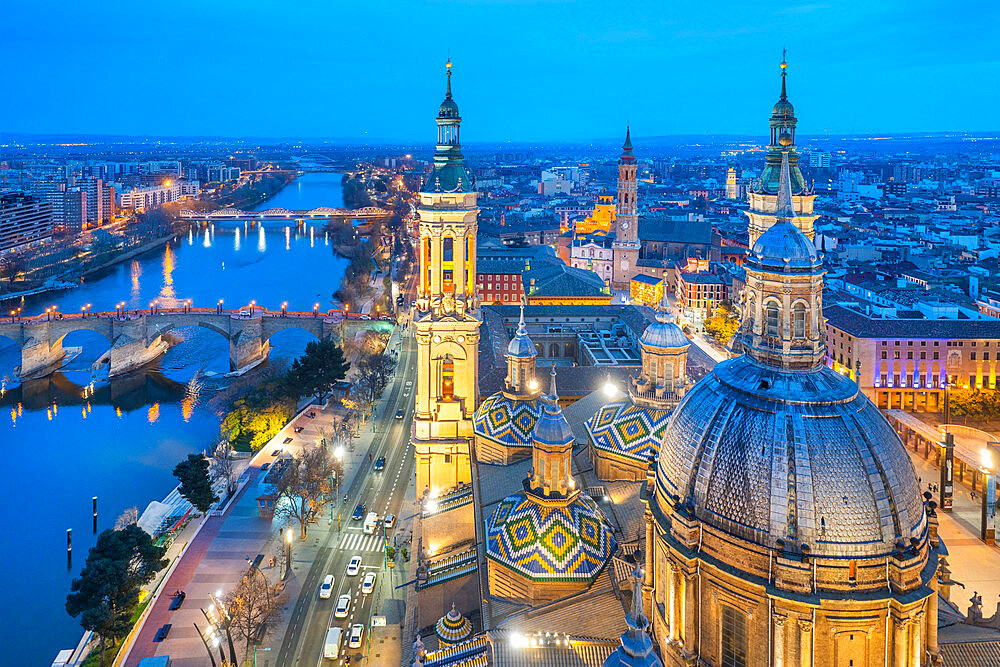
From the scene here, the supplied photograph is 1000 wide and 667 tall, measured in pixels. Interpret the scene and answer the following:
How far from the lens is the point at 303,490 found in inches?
1009

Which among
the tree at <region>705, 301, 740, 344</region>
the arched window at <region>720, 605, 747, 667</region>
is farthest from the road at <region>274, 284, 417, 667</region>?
the tree at <region>705, 301, 740, 344</region>

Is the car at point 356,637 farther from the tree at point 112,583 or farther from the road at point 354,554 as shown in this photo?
the tree at point 112,583

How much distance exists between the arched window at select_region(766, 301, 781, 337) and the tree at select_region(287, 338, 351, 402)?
97.5 feet

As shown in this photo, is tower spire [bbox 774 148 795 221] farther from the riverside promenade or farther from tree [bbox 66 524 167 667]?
tree [bbox 66 524 167 667]

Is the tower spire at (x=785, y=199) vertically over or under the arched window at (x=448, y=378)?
over

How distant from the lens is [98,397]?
46.2 meters

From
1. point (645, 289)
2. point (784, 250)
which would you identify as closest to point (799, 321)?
A: point (784, 250)

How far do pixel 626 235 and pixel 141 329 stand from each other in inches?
1427

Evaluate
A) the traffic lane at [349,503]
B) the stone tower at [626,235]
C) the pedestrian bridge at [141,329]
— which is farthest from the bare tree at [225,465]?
the stone tower at [626,235]

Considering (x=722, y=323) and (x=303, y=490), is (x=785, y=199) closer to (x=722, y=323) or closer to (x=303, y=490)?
(x=303, y=490)

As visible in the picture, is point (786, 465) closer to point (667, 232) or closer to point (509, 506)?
point (509, 506)

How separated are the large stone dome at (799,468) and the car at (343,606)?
38.0 ft

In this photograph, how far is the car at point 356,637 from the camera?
61.8ft

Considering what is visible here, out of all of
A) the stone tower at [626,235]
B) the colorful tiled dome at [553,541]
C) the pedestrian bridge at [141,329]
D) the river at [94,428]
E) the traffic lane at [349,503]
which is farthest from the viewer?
the stone tower at [626,235]
